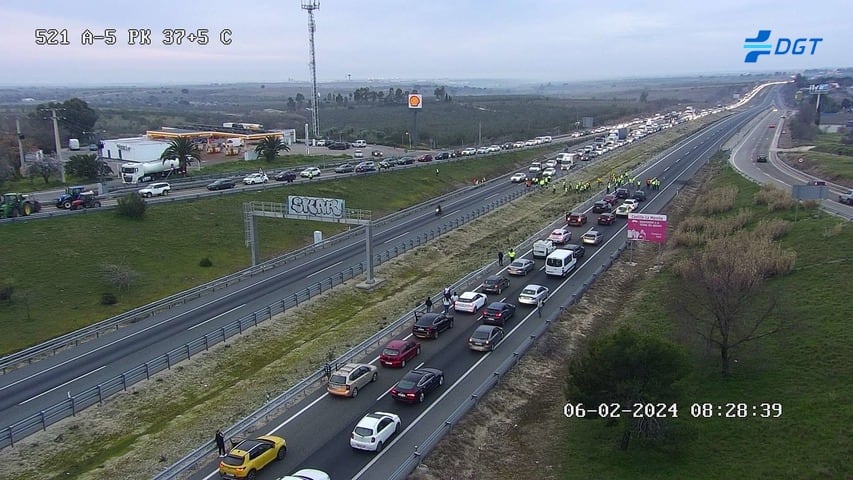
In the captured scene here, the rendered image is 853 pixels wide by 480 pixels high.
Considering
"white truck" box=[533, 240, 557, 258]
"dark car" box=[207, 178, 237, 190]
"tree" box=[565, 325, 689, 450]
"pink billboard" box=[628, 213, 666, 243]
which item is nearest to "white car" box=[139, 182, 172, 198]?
"dark car" box=[207, 178, 237, 190]

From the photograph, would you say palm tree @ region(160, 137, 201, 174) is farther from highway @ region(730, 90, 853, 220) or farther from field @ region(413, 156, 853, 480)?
highway @ region(730, 90, 853, 220)

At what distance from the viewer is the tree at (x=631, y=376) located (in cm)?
2381

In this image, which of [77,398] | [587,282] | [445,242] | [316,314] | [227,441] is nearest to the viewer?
[227,441]

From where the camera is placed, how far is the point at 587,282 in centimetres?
4506

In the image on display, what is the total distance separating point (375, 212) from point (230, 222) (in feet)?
63.9

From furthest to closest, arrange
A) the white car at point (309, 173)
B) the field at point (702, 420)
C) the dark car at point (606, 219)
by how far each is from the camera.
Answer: the white car at point (309, 173), the dark car at point (606, 219), the field at point (702, 420)

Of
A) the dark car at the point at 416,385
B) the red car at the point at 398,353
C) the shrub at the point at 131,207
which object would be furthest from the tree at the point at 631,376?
the shrub at the point at 131,207

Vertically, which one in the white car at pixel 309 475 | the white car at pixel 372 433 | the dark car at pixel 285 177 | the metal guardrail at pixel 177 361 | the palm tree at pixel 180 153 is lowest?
the metal guardrail at pixel 177 361

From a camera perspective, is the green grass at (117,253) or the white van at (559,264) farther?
the white van at (559,264)

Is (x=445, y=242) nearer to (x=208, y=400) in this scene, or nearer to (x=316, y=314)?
(x=316, y=314)

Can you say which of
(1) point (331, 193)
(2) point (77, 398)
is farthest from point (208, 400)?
(1) point (331, 193)

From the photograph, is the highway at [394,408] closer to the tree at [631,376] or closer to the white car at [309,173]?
the tree at [631,376]

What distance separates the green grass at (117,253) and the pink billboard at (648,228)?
31.6m

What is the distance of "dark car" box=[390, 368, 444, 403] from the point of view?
2755 cm
